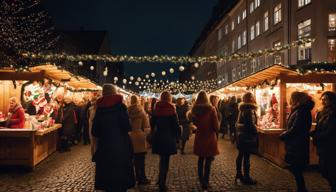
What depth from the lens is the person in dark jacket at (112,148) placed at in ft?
22.0

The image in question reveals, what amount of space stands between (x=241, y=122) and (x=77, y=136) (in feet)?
33.7

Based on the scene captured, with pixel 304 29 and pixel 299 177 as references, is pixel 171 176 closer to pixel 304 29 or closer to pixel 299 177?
pixel 299 177

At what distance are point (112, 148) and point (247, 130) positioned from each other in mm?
3519

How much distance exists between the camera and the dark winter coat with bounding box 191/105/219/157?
8586mm

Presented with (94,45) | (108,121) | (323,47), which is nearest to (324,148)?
(108,121)

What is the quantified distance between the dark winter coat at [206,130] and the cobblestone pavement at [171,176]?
868 millimetres

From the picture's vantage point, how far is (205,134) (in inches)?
340

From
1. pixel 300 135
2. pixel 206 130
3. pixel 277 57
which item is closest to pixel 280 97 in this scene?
pixel 206 130

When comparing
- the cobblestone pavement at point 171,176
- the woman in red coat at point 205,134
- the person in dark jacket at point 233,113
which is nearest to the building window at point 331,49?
the person in dark jacket at point 233,113

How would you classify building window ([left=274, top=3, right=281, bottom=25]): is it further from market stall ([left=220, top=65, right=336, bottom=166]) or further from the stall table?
the stall table

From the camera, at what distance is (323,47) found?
992 inches

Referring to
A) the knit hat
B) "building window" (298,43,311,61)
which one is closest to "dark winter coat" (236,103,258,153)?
the knit hat

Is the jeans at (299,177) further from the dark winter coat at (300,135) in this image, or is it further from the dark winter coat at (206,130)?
the dark winter coat at (206,130)

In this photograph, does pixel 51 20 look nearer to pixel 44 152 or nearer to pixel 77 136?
pixel 77 136
